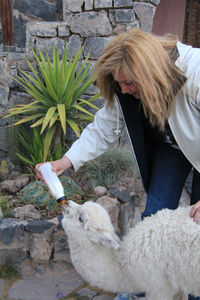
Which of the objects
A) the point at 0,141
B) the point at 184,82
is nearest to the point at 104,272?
the point at 184,82

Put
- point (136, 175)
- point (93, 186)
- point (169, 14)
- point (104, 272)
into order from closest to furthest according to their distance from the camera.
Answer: point (104, 272) → point (93, 186) → point (136, 175) → point (169, 14)

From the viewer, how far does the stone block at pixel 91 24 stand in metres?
Result: 4.54

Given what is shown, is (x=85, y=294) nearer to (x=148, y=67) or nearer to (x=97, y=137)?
(x=97, y=137)

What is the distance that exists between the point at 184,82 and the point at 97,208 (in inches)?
40.3

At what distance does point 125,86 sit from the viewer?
1860mm

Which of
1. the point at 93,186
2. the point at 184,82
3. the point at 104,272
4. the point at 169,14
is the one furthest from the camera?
the point at 169,14

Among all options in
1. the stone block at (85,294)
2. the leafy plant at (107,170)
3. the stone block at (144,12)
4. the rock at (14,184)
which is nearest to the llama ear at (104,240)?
the stone block at (85,294)

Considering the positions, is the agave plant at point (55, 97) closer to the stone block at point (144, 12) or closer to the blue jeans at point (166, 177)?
the stone block at point (144, 12)

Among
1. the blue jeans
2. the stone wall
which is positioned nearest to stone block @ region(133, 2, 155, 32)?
the stone wall

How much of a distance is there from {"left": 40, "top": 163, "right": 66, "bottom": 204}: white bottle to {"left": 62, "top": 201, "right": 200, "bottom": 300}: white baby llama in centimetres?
12

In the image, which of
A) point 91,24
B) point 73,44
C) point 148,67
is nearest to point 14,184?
point 73,44

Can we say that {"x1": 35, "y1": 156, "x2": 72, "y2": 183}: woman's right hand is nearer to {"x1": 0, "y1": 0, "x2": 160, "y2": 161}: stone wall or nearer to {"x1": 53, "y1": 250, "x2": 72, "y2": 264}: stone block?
{"x1": 53, "y1": 250, "x2": 72, "y2": 264}: stone block

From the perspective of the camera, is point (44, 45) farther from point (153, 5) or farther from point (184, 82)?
point (184, 82)

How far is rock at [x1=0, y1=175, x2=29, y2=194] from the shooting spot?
12.8 feet
